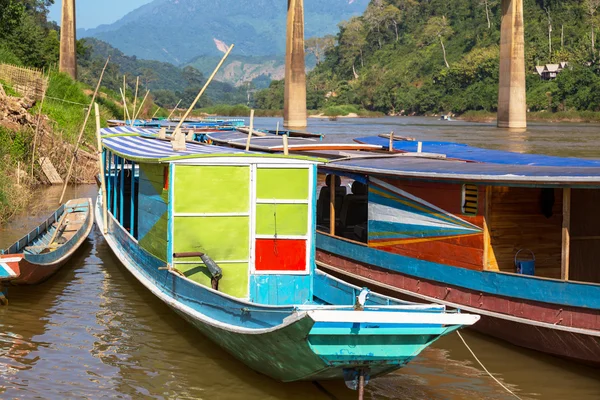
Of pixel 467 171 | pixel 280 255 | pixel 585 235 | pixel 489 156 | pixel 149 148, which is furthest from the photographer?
pixel 489 156

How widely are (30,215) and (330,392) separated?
11.4 metres

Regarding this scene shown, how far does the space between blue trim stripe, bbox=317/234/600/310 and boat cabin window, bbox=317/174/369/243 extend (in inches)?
26.6

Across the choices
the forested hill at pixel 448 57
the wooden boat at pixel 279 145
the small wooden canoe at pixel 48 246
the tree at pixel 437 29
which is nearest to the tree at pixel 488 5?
the forested hill at pixel 448 57

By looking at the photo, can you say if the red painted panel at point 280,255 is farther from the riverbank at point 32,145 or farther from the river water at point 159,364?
the riverbank at point 32,145

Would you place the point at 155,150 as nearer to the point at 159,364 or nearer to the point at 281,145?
the point at 159,364

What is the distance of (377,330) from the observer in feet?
21.0

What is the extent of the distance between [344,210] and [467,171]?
3.10 metres

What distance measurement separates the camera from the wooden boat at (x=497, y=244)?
8.41 metres

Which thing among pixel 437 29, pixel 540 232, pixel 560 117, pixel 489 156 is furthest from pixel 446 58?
pixel 540 232

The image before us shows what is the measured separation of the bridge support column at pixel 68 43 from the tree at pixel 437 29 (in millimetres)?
65566

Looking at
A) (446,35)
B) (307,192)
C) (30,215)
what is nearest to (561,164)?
(307,192)

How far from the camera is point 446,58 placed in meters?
95.4

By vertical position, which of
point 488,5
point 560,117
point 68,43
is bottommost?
point 560,117

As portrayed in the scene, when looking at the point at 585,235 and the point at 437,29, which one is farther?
the point at 437,29
